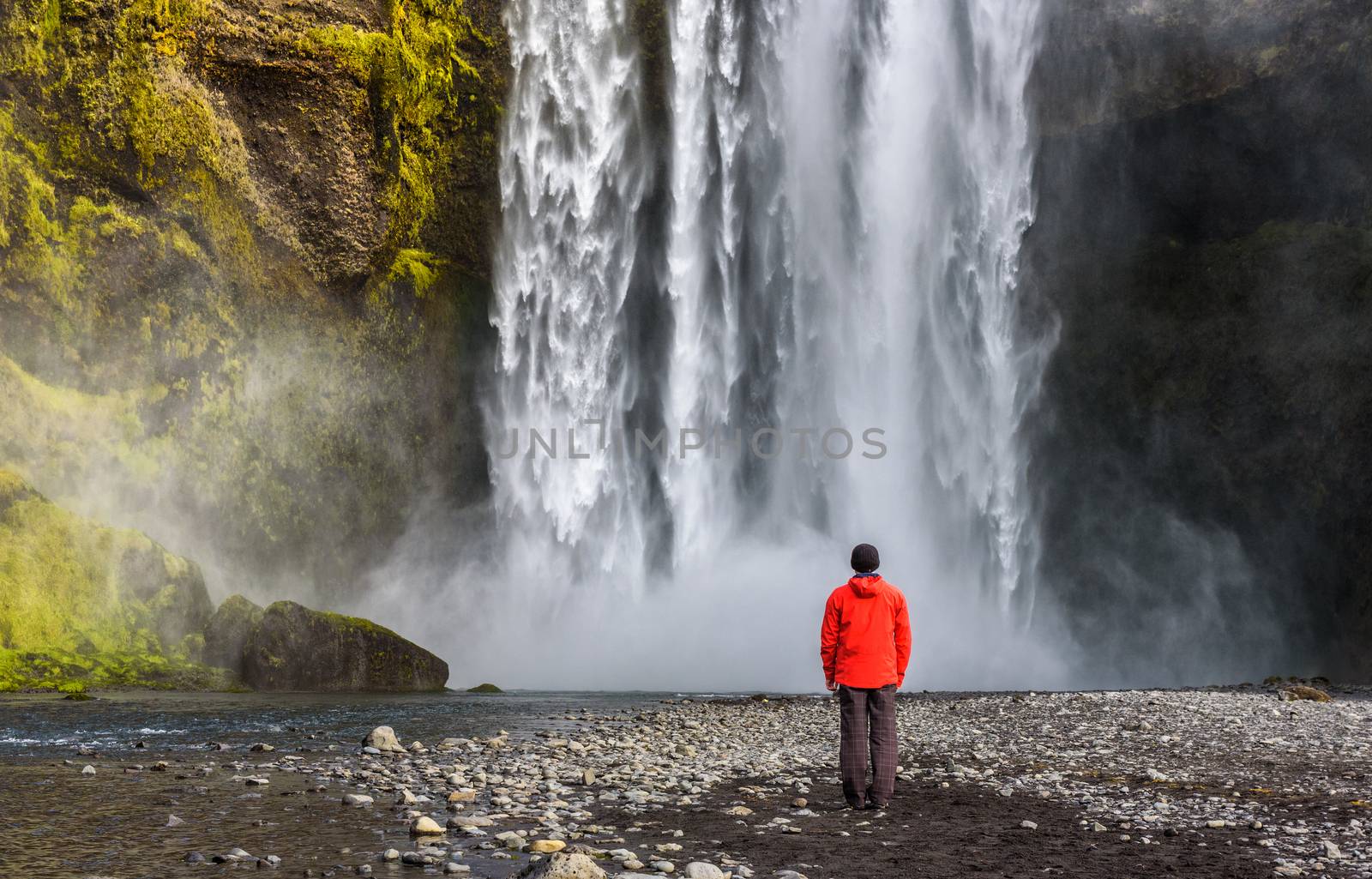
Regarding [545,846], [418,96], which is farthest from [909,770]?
[418,96]

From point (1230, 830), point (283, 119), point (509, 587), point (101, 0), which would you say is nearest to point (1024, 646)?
point (509, 587)

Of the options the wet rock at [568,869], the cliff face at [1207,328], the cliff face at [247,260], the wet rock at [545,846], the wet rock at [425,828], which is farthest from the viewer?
the cliff face at [1207,328]

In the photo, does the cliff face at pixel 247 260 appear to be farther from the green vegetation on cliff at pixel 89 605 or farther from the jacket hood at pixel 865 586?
the jacket hood at pixel 865 586

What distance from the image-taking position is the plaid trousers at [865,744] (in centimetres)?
655

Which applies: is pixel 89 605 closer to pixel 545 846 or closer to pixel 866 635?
pixel 545 846

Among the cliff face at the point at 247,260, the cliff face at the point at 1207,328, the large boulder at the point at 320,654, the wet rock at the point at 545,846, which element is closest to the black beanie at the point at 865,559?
the wet rock at the point at 545,846

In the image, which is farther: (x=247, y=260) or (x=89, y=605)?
(x=247, y=260)

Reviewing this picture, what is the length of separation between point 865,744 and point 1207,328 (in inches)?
987

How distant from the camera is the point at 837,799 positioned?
696cm

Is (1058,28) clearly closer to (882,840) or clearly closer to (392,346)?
(392,346)

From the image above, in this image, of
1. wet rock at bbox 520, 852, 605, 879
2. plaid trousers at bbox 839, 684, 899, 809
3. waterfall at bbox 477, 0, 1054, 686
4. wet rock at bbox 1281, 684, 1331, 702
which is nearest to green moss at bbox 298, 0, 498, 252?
waterfall at bbox 477, 0, 1054, 686

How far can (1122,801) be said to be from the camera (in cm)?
657

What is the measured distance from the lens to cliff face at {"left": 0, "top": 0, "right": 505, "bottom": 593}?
24016 millimetres

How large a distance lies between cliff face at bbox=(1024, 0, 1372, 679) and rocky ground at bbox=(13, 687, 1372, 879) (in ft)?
52.4
